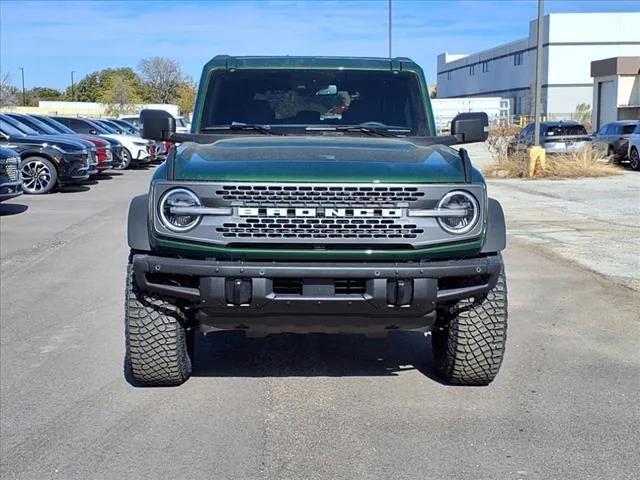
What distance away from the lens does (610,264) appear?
31.4ft

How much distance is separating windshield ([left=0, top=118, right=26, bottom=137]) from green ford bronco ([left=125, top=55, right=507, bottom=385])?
1454cm

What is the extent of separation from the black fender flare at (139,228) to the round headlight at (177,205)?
0.50 ft

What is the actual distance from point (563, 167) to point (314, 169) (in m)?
20.1

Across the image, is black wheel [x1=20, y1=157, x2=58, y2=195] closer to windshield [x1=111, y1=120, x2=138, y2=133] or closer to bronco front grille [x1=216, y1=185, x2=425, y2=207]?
windshield [x1=111, y1=120, x2=138, y2=133]

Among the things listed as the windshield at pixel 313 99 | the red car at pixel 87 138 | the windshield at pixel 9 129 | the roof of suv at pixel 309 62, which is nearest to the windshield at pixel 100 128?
the red car at pixel 87 138

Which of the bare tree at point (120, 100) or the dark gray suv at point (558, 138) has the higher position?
the bare tree at point (120, 100)

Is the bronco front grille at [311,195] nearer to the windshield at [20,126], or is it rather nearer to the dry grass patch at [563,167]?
the windshield at [20,126]

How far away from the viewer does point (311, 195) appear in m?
4.35

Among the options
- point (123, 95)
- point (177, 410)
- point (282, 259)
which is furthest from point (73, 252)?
point (123, 95)

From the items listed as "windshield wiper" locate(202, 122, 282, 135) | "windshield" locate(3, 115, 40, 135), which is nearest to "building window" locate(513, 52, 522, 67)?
"windshield" locate(3, 115, 40, 135)

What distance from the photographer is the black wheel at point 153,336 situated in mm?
4750

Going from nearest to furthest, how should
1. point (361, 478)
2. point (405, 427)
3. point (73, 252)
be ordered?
point (361, 478) → point (405, 427) → point (73, 252)

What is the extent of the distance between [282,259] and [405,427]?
119 cm

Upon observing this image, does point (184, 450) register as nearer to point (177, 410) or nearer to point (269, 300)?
point (177, 410)
